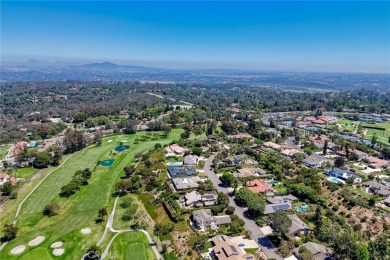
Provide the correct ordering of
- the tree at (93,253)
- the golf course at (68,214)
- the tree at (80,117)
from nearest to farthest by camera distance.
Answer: the tree at (93,253) → the golf course at (68,214) → the tree at (80,117)

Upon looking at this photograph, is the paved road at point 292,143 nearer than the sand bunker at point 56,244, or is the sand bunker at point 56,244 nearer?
the sand bunker at point 56,244

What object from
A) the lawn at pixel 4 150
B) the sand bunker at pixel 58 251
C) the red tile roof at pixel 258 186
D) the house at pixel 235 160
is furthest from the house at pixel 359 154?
the lawn at pixel 4 150

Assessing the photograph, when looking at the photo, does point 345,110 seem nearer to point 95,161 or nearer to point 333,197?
point 333,197

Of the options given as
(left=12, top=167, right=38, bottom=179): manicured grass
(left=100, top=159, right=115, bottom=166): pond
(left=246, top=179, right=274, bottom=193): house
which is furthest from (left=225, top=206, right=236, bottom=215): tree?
(left=12, top=167, right=38, bottom=179): manicured grass

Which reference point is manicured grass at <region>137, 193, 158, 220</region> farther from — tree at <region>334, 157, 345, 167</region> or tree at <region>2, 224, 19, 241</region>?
tree at <region>334, 157, 345, 167</region>

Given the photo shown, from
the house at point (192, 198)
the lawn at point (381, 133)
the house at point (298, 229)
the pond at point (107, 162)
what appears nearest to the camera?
the house at point (298, 229)

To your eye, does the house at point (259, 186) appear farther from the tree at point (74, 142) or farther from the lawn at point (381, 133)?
the lawn at point (381, 133)

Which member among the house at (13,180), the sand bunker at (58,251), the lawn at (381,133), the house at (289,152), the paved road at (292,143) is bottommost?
the house at (13,180)
